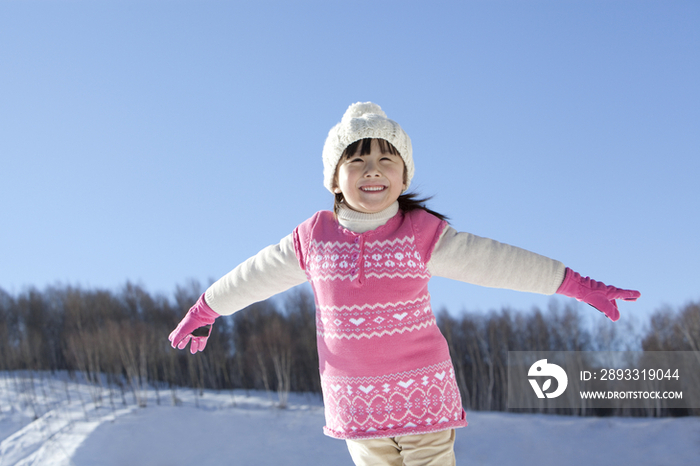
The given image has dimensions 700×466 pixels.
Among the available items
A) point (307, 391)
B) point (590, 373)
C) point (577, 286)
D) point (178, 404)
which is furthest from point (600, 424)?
Answer: point (577, 286)

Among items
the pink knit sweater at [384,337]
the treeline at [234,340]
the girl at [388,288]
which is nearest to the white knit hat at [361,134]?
the girl at [388,288]

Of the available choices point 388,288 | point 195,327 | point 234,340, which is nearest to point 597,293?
point 388,288

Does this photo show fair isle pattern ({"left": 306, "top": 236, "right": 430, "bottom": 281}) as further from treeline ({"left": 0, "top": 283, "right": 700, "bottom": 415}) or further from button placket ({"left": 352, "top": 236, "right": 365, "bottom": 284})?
treeline ({"left": 0, "top": 283, "right": 700, "bottom": 415})

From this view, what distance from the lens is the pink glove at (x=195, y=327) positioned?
266cm

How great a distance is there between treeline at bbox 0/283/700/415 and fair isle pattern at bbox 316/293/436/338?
24.7 metres

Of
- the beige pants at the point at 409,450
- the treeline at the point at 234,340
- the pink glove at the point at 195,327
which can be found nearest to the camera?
the beige pants at the point at 409,450

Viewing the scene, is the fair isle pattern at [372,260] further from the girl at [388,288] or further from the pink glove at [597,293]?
the pink glove at [597,293]

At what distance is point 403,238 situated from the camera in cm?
232

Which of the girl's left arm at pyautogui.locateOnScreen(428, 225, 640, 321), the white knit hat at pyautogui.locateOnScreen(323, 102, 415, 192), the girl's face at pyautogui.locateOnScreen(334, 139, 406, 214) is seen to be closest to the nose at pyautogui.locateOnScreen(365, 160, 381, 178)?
the girl's face at pyautogui.locateOnScreen(334, 139, 406, 214)

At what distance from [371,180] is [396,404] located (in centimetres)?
86

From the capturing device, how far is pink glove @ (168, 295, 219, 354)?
105 inches

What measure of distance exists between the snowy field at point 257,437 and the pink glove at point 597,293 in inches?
846

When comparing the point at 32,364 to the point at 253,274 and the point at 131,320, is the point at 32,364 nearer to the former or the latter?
the point at 131,320

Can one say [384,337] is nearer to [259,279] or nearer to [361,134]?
[259,279]
